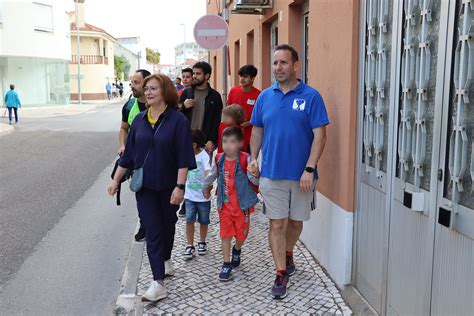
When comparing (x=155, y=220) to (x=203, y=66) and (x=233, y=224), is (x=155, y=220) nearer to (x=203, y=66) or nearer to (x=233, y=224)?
(x=233, y=224)

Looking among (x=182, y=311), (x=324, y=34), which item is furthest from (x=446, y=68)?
(x=182, y=311)

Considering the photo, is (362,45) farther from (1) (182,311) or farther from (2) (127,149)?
(1) (182,311)

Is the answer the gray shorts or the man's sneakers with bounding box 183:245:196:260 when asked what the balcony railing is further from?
the gray shorts

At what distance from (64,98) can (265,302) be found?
3700 cm

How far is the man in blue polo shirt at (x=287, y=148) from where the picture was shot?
403cm

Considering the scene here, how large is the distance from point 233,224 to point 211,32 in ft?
14.8

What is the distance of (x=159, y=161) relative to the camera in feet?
13.5

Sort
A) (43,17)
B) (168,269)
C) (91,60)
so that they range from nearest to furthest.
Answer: (168,269) < (43,17) < (91,60)

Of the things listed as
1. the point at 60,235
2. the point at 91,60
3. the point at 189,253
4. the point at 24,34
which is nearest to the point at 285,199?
the point at 189,253

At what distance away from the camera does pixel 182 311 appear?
13.0 ft

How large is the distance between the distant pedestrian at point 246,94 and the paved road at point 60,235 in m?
2.02

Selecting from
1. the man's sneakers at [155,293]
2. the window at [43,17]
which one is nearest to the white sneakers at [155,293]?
the man's sneakers at [155,293]

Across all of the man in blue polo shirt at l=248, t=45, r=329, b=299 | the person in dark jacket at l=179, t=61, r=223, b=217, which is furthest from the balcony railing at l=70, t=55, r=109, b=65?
the man in blue polo shirt at l=248, t=45, r=329, b=299

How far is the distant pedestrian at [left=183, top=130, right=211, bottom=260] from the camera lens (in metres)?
5.14
